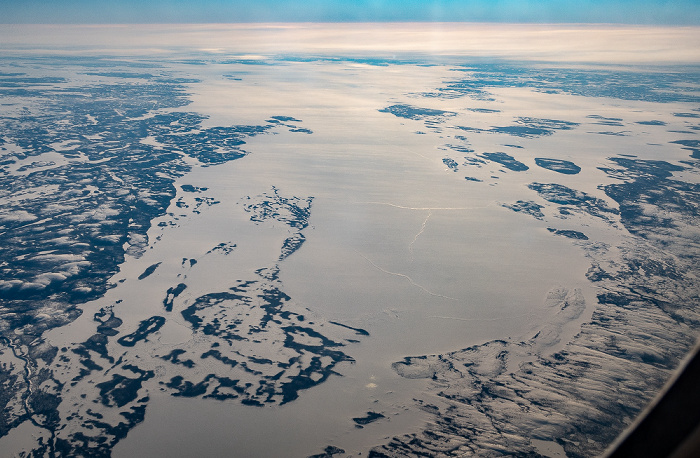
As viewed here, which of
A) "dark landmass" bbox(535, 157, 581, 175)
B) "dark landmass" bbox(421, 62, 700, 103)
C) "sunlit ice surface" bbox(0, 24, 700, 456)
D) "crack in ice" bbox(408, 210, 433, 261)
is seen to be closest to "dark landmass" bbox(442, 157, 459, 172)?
"sunlit ice surface" bbox(0, 24, 700, 456)

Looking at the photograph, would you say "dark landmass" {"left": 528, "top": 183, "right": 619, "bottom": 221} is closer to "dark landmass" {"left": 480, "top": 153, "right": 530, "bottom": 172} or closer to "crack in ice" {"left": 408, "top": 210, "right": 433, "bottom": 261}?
"dark landmass" {"left": 480, "top": 153, "right": 530, "bottom": 172}

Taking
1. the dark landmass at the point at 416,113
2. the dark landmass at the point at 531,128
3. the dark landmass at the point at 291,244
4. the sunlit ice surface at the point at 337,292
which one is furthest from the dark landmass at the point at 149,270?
the dark landmass at the point at 416,113

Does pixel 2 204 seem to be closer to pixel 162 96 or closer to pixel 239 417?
pixel 239 417

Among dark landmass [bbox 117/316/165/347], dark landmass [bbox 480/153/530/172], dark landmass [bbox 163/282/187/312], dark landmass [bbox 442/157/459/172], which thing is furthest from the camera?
dark landmass [bbox 442/157/459/172]

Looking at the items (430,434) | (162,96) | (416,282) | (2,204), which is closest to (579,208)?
(416,282)

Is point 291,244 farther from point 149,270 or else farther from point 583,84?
point 583,84

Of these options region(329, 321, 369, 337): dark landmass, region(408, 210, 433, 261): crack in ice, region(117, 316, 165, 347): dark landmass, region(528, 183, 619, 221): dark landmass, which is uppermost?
region(528, 183, 619, 221): dark landmass

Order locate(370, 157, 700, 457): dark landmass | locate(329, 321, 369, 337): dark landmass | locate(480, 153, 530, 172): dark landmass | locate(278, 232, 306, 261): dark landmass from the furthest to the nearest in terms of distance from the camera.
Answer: locate(480, 153, 530, 172): dark landmass
locate(278, 232, 306, 261): dark landmass
locate(329, 321, 369, 337): dark landmass
locate(370, 157, 700, 457): dark landmass
